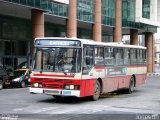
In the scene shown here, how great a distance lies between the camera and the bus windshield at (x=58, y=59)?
1745 cm

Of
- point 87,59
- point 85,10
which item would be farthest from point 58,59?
point 85,10

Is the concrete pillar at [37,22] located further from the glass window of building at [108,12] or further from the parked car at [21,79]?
the glass window of building at [108,12]

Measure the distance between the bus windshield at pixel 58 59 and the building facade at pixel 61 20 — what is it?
19.7 metres

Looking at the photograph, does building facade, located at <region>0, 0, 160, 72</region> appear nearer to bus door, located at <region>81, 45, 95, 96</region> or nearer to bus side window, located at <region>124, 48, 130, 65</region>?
bus side window, located at <region>124, 48, 130, 65</region>

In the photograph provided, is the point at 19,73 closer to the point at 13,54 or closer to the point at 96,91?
the point at 13,54

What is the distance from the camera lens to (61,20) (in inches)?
2079

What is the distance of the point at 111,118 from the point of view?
13391 millimetres

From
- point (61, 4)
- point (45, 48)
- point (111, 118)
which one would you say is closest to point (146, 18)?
point (61, 4)

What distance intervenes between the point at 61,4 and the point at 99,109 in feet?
105

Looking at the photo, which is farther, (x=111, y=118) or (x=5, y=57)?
(x=5, y=57)

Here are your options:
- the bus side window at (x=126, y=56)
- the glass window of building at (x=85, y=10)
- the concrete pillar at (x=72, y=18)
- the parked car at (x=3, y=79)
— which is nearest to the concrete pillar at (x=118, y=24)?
the glass window of building at (x=85, y=10)

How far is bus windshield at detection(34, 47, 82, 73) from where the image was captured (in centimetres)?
1745

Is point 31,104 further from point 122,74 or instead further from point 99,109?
point 122,74

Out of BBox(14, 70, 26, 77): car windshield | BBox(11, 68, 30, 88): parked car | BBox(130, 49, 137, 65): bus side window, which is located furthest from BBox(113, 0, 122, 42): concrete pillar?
BBox(130, 49, 137, 65): bus side window
